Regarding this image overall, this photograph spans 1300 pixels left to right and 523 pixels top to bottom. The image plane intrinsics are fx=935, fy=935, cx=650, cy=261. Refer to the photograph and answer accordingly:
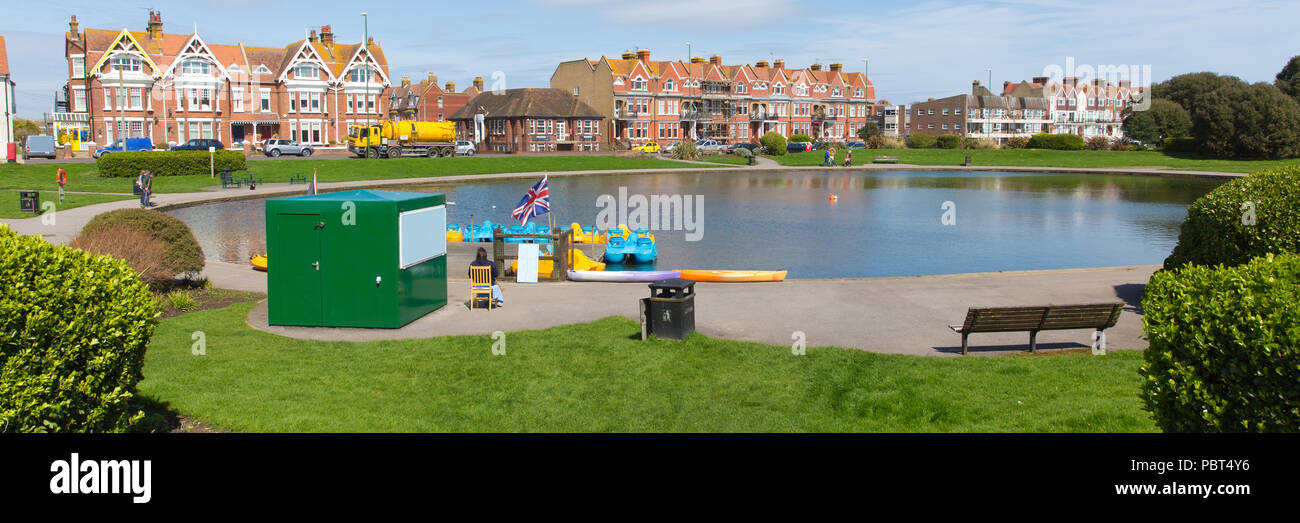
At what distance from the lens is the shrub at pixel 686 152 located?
82.9 meters

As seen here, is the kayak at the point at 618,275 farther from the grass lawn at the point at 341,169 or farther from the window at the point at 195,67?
the window at the point at 195,67

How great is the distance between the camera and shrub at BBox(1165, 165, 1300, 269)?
47.1 feet

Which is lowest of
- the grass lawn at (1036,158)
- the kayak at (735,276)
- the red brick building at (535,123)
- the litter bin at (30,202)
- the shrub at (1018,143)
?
the kayak at (735,276)

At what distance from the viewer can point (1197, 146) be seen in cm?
8612

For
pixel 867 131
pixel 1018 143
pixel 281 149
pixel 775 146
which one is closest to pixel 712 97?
pixel 775 146

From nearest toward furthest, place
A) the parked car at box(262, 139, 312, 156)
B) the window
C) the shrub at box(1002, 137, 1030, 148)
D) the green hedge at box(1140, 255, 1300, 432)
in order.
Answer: the green hedge at box(1140, 255, 1300, 432) < the parked car at box(262, 139, 312, 156) < the window < the shrub at box(1002, 137, 1030, 148)

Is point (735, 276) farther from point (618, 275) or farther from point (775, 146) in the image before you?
point (775, 146)

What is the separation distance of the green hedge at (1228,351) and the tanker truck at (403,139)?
67493 millimetres

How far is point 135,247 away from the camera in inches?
691

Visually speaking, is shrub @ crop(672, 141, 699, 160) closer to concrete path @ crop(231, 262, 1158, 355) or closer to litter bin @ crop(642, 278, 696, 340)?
concrete path @ crop(231, 262, 1158, 355)

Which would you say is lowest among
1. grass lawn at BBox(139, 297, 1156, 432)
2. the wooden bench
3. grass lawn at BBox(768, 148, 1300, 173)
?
grass lawn at BBox(139, 297, 1156, 432)

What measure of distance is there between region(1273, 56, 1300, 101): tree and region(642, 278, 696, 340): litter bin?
10735cm

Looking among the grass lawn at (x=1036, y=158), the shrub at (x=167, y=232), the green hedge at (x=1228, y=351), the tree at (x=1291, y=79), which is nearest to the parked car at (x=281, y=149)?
the grass lawn at (x=1036, y=158)

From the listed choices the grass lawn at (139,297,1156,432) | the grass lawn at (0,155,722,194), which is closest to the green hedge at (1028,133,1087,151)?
the grass lawn at (0,155,722,194)
